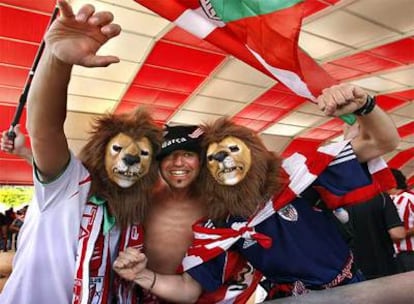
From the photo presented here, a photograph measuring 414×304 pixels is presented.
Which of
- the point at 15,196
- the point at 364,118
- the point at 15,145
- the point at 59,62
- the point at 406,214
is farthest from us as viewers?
the point at 15,196

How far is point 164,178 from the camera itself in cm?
156

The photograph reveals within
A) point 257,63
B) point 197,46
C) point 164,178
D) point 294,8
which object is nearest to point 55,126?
point 164,178

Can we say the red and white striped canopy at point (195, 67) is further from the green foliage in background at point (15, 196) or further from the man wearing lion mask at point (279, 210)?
the man wearing lion mask at point (279, 210)

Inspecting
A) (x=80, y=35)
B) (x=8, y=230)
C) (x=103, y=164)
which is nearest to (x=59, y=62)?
(x=80, y=35)

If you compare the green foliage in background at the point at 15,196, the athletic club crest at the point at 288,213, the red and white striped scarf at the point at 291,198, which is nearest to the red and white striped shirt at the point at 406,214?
the red and white striped scarf at the point at 291,198

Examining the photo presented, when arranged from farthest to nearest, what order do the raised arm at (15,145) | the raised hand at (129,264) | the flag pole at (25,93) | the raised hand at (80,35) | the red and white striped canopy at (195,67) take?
the red and white striped canopy at (195,67), the raised arm at (15,145), the raised hand at (129,264), the flag pole at (25,93), the raised hand at (80,35)

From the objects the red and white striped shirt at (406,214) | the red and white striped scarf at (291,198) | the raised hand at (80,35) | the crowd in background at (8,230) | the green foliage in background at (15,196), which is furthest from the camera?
the green foliage in background at (15,196)

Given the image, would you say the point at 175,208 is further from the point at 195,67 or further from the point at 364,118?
the point at 195,67

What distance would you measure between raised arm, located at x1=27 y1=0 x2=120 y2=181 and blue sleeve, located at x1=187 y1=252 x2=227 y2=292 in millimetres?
625

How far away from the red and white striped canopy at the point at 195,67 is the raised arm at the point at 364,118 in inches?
94.3

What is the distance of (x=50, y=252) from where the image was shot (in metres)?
1.29

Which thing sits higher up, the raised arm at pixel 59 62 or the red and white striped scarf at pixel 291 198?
the raised arm at pixel 59 62

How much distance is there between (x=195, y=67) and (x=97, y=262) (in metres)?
4.53

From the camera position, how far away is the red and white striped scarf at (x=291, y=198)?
1442 millimetres
